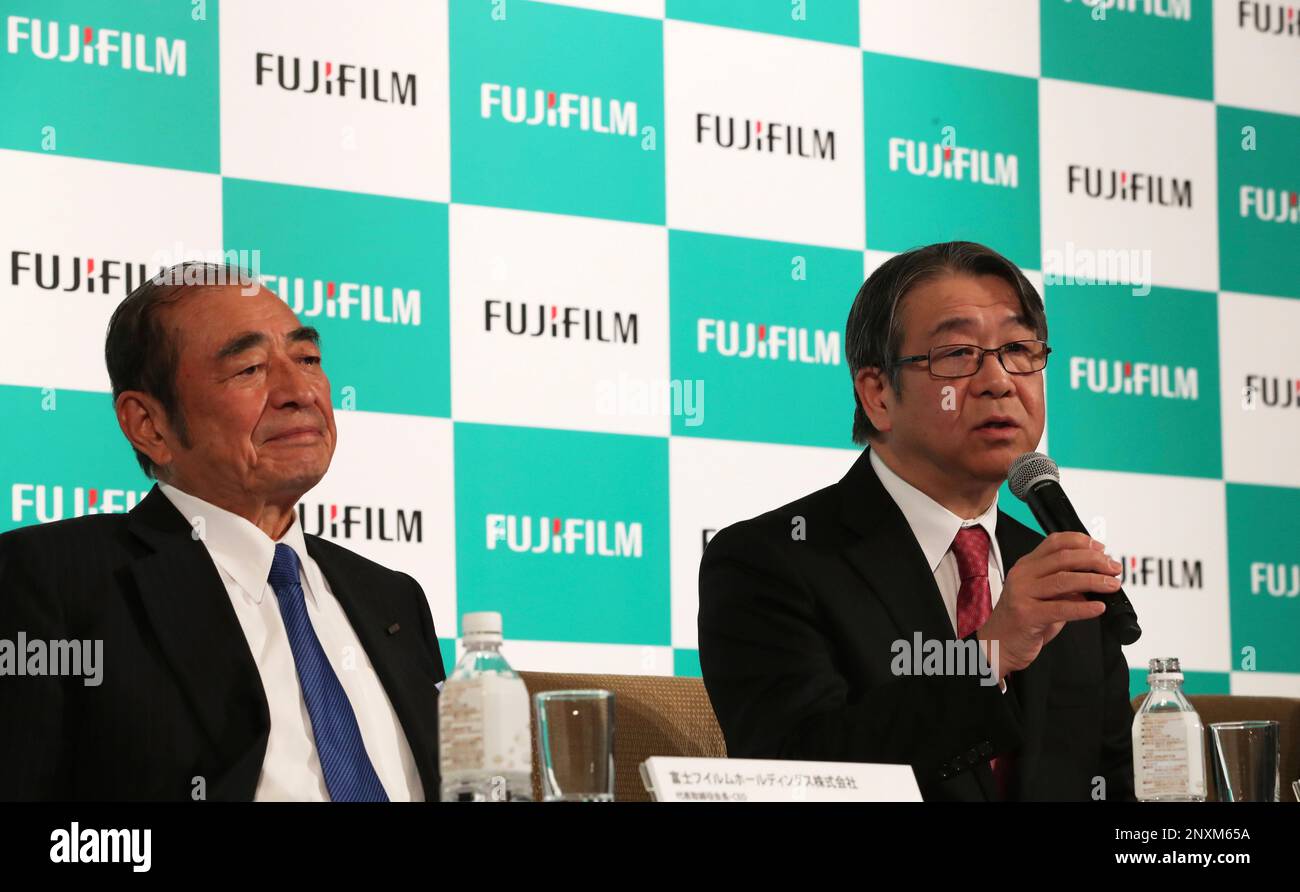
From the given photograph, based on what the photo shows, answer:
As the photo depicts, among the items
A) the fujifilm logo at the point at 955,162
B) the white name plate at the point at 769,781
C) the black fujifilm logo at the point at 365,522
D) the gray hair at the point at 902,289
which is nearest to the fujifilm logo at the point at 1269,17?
the fujifilm logo at the point at 955,162

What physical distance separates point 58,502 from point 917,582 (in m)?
1.79

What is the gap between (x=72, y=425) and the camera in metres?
3.72

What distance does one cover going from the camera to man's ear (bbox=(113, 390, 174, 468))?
298 centimetres

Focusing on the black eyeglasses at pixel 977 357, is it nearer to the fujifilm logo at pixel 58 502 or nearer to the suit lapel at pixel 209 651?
the suit lapel at pixel 209 651

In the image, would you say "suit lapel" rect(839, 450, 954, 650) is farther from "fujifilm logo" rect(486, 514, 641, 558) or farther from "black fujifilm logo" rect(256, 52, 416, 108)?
"black fujifilm logo" rect(256, 52, 416, 108)

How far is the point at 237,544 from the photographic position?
2.79 metres

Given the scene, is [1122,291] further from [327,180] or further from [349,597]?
[349,597]

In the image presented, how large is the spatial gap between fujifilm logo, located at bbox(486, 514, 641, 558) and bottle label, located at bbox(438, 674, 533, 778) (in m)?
2.08

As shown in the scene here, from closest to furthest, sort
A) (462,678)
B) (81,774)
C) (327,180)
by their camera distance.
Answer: (462,678), (81,774), (327,180)

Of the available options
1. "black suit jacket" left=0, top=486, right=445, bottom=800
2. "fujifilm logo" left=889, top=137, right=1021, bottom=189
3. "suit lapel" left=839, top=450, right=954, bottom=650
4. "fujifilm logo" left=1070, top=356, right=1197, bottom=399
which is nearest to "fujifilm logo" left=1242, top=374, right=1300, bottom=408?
"fujifilm logo" left=1070, top=356, right=1197, bottom=399

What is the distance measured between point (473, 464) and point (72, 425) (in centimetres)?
89

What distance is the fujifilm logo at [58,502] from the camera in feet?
12.0

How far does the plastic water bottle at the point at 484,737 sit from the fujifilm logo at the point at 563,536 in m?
2.07
